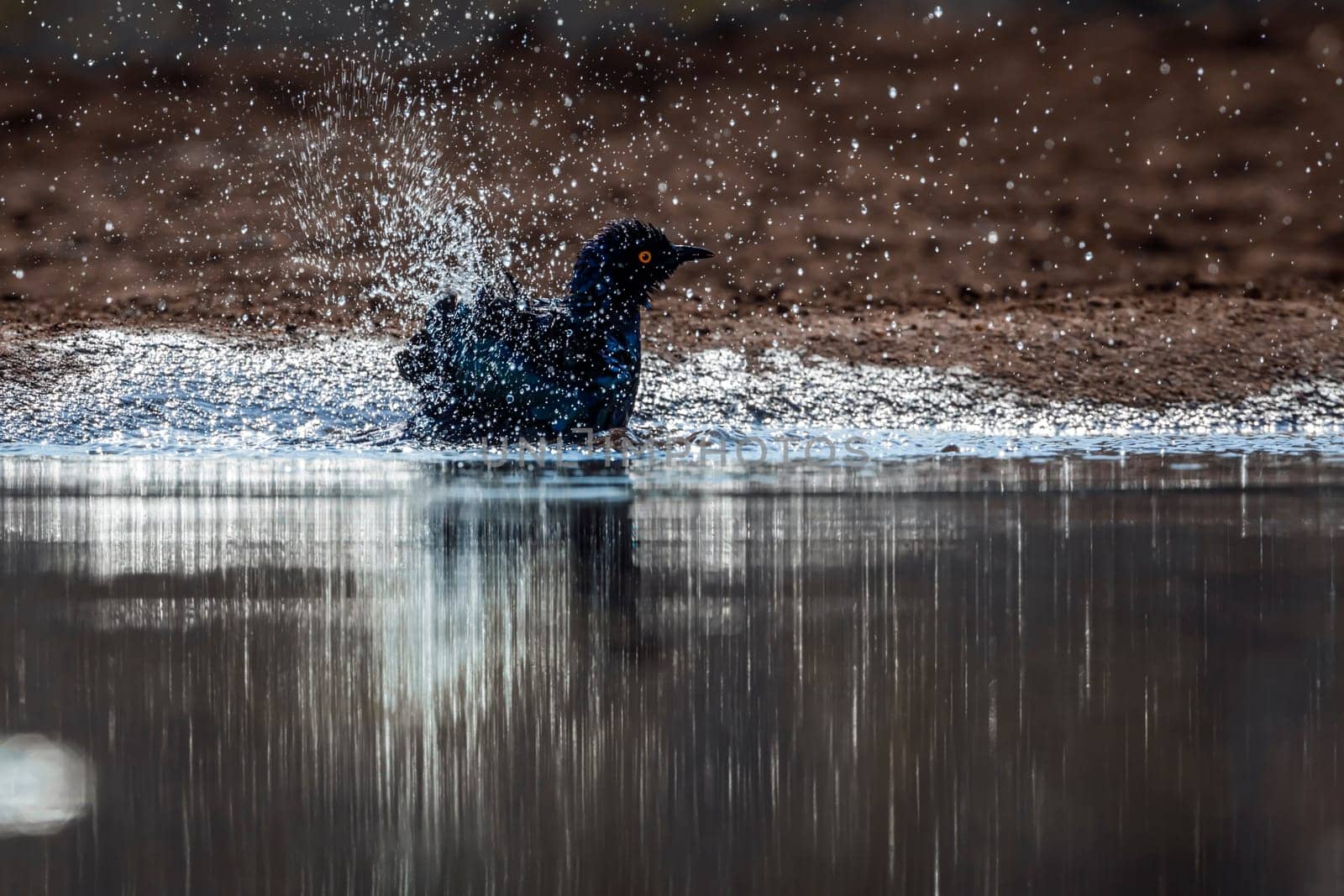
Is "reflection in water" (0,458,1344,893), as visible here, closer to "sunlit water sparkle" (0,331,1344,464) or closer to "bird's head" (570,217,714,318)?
"sunlit water sparkle" (0,331,1344,464)

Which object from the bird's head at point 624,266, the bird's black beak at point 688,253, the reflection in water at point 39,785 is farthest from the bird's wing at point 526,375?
the reflection in water at point 39,785

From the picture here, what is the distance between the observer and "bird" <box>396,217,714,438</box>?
330 inches

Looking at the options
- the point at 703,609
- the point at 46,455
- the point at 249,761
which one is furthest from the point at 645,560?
the point at 46,455

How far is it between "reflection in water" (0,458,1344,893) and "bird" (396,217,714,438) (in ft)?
9.42

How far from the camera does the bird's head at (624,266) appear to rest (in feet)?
28.5

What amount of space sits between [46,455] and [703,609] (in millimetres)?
5111

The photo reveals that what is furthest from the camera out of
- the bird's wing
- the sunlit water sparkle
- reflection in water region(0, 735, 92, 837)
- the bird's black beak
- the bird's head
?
the bird's black beak

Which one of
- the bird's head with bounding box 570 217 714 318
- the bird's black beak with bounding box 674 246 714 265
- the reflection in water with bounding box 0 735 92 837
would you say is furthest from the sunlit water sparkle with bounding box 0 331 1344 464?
the reflection in water with bounding box 0 735 92 837

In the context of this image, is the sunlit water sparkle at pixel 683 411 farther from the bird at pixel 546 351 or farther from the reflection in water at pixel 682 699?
the reflection in water at pixel 682 699

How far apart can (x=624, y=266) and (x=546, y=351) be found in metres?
0.65

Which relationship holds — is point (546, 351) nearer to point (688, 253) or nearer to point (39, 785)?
point (688, 253)

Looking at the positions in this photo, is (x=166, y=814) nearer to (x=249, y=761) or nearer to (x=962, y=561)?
(x=249, y=761)

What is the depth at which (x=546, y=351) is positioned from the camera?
27.8ft

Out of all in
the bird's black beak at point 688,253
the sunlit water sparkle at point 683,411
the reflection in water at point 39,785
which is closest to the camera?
the reflection in water at point 39,785
